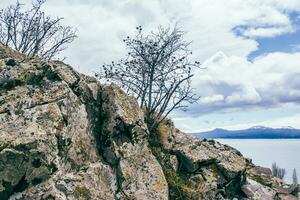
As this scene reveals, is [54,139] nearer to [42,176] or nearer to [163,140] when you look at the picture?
[42,176]

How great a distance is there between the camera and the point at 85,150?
15.5 meters

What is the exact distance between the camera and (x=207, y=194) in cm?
1902

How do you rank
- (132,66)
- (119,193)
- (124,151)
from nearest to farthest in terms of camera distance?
(119,193), (124,151), (132,66)

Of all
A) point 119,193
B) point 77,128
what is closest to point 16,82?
point 77,128

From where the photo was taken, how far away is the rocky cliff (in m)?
13.3

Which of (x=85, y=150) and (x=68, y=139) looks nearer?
(x=68, y=139)

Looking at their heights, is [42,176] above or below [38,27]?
below

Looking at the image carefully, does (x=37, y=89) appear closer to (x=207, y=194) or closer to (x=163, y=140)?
(x=163, y=140)

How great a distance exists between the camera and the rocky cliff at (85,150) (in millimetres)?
13336

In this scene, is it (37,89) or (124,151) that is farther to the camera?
(124,151)

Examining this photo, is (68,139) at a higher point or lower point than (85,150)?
higher

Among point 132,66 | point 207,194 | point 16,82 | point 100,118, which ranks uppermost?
point 132,66

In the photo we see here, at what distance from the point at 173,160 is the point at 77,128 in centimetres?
607

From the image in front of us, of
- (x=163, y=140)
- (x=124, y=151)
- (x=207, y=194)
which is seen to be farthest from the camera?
(x=163, y=140)
